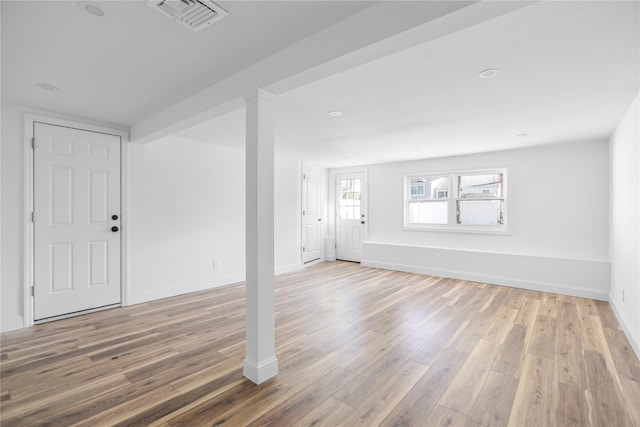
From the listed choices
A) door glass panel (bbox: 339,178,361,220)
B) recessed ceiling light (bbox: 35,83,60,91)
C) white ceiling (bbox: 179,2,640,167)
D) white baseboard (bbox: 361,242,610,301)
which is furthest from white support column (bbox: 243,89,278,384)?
door glass panel (bbox: 339,178,361,220)

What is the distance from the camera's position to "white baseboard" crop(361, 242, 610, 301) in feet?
14.2

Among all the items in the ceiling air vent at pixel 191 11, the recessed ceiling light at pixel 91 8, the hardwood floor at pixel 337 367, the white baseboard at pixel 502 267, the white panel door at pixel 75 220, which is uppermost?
the recessed ceiling light at pixel 91 8

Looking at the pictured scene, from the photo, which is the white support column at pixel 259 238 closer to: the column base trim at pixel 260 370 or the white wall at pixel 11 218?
the column base trim at pixel 260 370

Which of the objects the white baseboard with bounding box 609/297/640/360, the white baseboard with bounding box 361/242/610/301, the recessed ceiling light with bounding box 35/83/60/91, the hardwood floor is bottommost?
the hardwood floor

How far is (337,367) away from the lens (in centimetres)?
238

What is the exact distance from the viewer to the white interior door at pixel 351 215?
7.16 metres

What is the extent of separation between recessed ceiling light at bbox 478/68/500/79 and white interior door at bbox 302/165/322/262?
14.9ft

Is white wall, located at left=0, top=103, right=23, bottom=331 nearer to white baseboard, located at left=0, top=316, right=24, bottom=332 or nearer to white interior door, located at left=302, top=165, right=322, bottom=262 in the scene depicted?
white baseboard, located at left=0, top=316, right=24, bottom=332

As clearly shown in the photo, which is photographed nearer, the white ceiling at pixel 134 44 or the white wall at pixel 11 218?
the white ceiling at pixel 134 44

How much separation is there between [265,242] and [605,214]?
5102 mm

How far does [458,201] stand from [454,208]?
160 millimetres

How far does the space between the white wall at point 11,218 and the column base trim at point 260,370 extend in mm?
2785

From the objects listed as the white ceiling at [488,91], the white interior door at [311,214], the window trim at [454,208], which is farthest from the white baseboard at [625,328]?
the white interior door at [311,214]

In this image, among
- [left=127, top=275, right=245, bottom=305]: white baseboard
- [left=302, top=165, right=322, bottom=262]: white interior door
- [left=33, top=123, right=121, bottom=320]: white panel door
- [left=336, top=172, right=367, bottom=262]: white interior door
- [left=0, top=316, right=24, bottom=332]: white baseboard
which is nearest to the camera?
[left=0, top=316, right=24, bottom=332]: white baseboard
